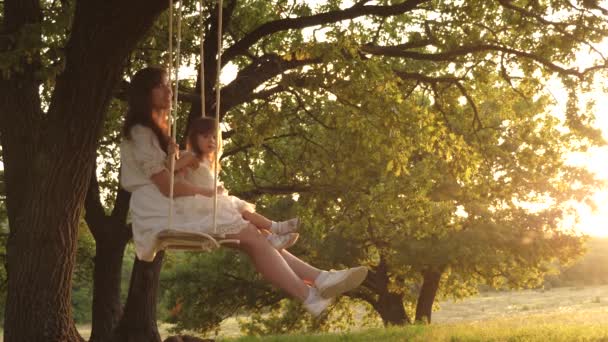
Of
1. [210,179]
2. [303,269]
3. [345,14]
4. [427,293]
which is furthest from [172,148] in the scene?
[427,293]

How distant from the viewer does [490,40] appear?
1395cm

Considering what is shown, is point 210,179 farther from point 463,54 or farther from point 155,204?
point 463,54

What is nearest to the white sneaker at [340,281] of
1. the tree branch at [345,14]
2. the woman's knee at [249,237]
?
the woman's knee at [249,237]

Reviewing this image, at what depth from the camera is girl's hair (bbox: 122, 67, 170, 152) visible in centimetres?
660

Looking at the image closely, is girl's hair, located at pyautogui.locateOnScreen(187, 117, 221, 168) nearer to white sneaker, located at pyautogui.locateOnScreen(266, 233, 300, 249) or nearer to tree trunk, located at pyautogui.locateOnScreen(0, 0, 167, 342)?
white sneaker, located at pyautogui.locateOnScreen(266, 233, 300, 249)

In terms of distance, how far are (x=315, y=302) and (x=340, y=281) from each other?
10.3 inches

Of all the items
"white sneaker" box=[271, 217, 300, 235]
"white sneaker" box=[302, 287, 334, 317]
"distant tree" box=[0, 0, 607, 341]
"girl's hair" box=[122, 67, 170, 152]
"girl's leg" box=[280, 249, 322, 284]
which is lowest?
"white sneaker" box=[302, 287, 334, 317]

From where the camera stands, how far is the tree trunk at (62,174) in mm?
8391

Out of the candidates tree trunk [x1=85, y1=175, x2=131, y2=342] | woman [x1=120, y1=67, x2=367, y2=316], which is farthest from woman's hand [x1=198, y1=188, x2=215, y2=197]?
tree trunk [x1=85, y1=175, x2=131, y2=342]

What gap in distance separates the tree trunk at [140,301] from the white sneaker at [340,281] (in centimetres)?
791

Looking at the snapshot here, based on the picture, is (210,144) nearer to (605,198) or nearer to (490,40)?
(490,40)

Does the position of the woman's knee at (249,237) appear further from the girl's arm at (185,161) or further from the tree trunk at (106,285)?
the tree trunk at (106,285)

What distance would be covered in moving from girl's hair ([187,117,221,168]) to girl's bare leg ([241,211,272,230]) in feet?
1.92

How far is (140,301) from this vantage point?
13688 mm
